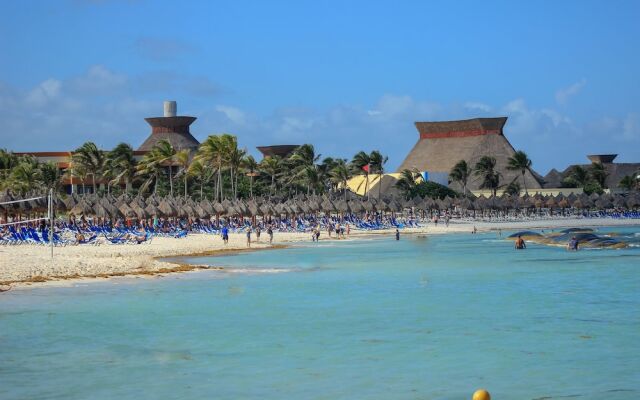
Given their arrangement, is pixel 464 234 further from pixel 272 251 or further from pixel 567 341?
pixel 567 341

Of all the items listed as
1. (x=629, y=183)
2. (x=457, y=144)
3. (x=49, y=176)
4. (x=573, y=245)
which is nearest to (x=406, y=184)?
(x=629, y=183)

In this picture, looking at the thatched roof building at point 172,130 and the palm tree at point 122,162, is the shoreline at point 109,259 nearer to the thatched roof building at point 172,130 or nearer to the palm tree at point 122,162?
the palm tree at point 122,162

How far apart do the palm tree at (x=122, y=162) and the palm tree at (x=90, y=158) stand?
1.11 m

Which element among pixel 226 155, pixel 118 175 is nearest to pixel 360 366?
pixel 226 155

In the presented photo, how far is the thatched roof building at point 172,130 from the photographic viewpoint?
10775cm

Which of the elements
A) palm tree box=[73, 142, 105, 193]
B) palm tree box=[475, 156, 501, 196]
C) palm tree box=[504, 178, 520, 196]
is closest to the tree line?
palm tree box=[73, 142, 105, 193]

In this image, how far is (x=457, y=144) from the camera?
12250 centimetres

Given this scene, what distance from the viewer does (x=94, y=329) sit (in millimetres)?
18031

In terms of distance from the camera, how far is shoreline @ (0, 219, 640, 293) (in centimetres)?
2575

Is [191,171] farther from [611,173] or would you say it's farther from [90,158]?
[611,173]

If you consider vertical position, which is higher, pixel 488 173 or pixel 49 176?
pixel 488 173

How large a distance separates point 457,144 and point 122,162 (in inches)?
2490

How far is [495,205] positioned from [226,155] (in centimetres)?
2424

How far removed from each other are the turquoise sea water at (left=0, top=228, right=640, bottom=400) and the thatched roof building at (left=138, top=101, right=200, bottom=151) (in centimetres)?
7918
